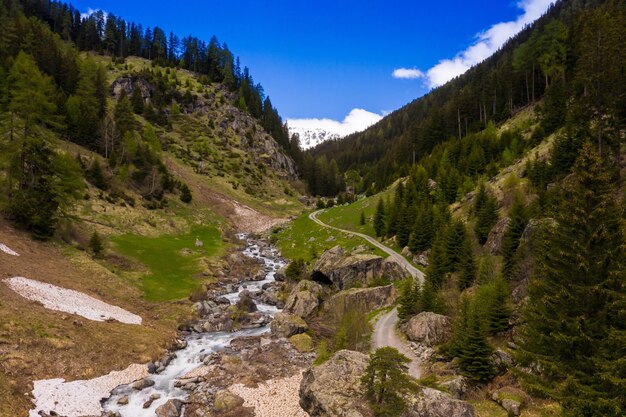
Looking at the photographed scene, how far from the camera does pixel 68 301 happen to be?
33.9m

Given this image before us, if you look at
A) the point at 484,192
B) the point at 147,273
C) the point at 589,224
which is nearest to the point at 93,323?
the point at 147,273

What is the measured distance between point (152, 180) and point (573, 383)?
81.9 metres

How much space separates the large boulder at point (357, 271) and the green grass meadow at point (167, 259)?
1752 cm

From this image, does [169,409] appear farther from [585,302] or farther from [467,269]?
[467,269]

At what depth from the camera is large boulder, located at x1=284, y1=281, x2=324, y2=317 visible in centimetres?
4206

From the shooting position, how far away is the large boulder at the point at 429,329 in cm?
3297

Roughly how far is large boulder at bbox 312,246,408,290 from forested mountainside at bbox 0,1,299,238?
35483 millimetres

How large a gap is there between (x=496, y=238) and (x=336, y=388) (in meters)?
30.9

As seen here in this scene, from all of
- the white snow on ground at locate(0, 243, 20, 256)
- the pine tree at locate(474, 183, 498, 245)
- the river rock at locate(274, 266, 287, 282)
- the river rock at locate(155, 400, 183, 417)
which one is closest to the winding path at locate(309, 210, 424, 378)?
the pine tree at locate(474, 183, 498, 245)

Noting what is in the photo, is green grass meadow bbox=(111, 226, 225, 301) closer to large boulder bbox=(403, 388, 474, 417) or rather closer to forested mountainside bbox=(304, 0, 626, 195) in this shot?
large boulder bbox=(403, 388, 474, 417)

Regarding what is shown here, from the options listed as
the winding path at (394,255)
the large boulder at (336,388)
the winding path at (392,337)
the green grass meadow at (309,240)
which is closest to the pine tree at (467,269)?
the winding path at (394,255)

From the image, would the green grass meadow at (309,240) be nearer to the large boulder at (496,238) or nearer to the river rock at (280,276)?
the river rock at (280,276)

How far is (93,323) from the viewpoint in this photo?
31953 mm

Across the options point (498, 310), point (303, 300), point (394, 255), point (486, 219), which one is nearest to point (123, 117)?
point (303, 300)
